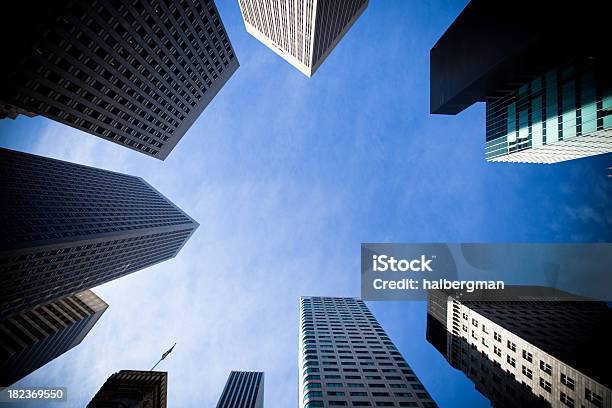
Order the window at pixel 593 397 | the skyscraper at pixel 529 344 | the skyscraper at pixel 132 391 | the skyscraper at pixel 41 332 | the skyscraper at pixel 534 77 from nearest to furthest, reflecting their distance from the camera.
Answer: the window at pixel 593 397 → the skyscraper at pixel 529 344 → the skyscraper at pixel 534 77 → the skyscraper at pixel 132 391 → the skyscraper at pixel 41 332

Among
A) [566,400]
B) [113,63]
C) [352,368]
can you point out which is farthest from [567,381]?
[113,63]

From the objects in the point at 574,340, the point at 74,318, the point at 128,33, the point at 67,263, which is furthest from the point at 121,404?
the point at 574,340

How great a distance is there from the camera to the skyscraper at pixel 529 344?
4681cm

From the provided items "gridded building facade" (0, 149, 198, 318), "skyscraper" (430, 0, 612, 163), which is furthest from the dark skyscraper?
"skyscraper" (430, 0, 612, 163)

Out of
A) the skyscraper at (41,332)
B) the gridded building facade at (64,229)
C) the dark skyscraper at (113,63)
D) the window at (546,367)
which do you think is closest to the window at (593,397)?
the window at (546,367)

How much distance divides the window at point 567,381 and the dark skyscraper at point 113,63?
92518 millimetres

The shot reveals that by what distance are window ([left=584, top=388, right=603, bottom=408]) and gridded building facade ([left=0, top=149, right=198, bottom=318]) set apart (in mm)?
101729

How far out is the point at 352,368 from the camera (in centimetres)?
7419

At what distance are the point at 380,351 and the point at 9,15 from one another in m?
96.3

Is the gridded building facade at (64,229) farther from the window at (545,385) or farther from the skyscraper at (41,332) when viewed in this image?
the window at (545,385)

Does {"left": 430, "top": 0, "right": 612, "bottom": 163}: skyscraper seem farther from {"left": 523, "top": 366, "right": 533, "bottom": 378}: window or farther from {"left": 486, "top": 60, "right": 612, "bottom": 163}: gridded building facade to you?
{"left": 523, "top": 366, "right": 533, "bottom": 378}: window

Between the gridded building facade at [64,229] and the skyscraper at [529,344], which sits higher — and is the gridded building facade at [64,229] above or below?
above

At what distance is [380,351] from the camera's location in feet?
275

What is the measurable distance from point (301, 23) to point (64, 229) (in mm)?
88171
